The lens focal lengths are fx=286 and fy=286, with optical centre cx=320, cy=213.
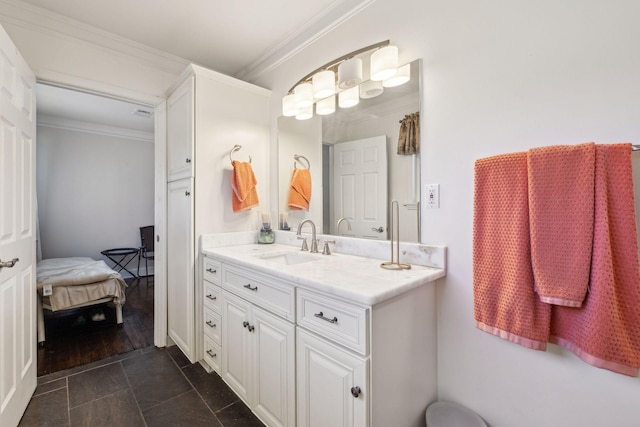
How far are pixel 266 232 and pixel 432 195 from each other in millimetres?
1357

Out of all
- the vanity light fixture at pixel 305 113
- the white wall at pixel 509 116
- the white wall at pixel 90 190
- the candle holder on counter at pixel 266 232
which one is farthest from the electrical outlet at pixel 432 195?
the white wall at pixel 90 190

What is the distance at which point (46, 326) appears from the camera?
9.16 ft

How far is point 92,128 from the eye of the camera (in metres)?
4.32

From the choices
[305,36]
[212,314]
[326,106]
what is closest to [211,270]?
[212,314]

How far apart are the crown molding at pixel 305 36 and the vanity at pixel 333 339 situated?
140 centimetres

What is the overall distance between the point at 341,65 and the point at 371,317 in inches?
55.3

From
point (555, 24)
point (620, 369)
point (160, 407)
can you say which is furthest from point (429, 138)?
point (160, 407)

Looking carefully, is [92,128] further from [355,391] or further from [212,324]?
[355,391]

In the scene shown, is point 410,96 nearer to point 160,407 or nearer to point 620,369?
point 620,369

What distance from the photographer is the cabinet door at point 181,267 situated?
207cm

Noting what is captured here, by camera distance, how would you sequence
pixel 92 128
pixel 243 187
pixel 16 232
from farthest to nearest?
pixel 92 128 → pixel 243 187 → pixel 16 232

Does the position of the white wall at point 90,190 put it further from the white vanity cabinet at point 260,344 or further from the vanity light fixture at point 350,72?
the vanity light fixture at point 350,72

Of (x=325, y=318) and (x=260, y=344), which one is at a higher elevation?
(x=325, y=318)

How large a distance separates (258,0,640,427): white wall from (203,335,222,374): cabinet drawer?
133 cm
